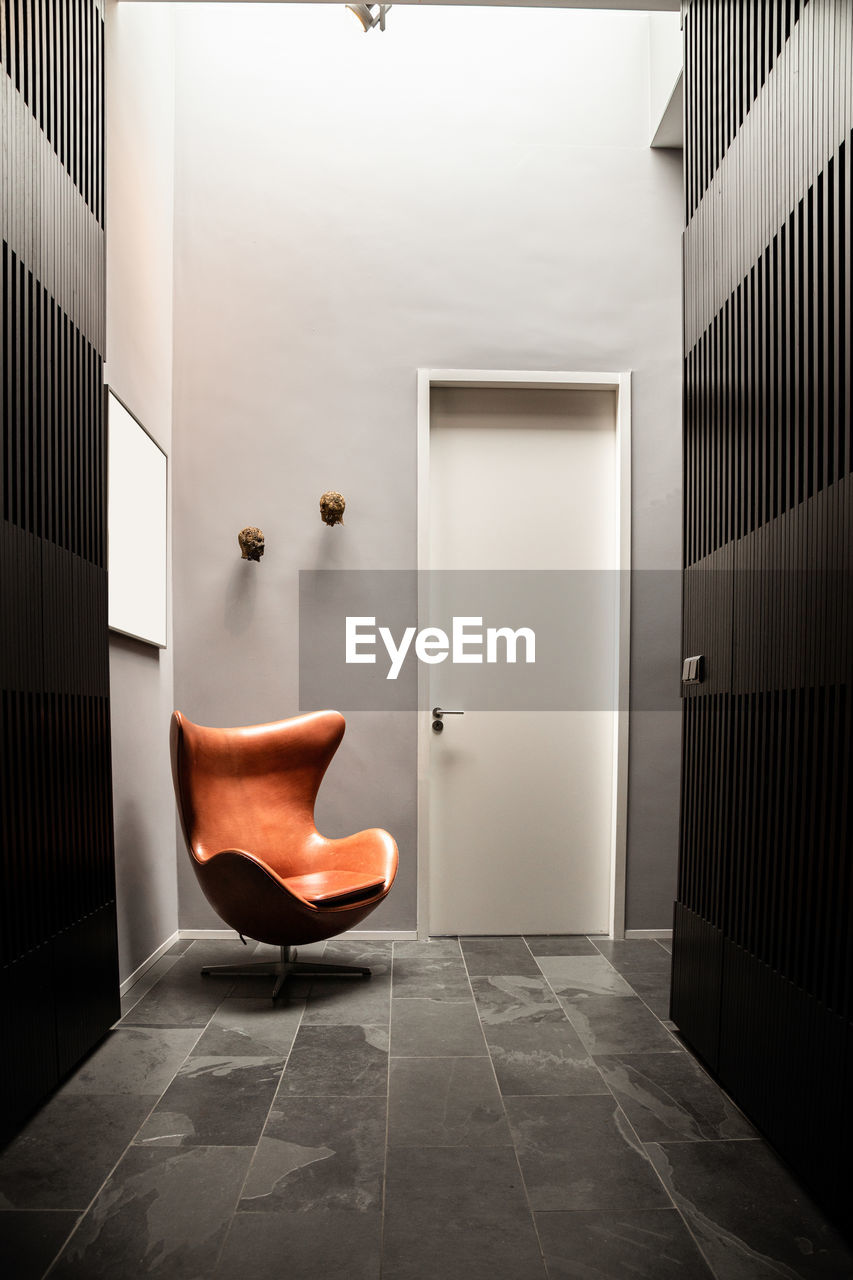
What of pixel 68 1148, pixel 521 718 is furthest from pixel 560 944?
pixel 68 1148

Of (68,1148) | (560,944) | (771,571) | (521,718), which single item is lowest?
(560,944)

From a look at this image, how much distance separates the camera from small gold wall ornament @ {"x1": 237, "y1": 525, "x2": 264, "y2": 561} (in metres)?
4.11

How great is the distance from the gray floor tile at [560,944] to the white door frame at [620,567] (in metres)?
0.19

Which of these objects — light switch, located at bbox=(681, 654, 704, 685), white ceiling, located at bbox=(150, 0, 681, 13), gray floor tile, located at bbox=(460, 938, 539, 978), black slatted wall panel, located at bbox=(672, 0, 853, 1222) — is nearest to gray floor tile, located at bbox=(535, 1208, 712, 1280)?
black slatted wall panel, located at bbox=(672, 0, 853, 1222)

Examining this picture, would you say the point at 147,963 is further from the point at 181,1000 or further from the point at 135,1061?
the point at 135,1061

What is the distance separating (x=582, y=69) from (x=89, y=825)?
3.97 m

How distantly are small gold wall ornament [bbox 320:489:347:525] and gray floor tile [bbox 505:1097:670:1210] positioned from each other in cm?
250

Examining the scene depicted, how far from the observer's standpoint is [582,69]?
438 cm

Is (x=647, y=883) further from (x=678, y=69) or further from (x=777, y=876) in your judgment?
(x=678, y=69)

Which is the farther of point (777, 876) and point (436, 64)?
point (436, 64)

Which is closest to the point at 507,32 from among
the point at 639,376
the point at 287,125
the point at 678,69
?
the point at 678,69

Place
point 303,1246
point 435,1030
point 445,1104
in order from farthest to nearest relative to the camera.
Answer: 1. point 435,1030
2. point 445,1104
3. point 303,1246

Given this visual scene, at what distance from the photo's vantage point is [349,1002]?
3.32 metres

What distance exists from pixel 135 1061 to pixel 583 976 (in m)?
1.72
